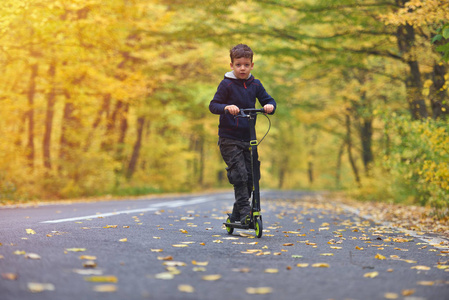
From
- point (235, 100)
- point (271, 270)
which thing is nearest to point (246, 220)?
point (235, 100)

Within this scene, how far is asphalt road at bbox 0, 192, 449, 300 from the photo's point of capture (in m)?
3.28

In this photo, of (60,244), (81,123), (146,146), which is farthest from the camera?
(146,146)

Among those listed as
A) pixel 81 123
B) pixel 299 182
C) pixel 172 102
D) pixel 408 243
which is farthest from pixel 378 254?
pixel 299 182

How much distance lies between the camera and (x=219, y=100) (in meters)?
5.84

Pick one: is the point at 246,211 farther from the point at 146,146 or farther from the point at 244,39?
the point at 146,146

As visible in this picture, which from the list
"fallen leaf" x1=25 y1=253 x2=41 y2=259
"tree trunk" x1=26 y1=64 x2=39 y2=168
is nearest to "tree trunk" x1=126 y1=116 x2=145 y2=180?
"tree trunk" x1=26 y1=64 x2=39 y2=168

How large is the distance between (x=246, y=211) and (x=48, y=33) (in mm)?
10179

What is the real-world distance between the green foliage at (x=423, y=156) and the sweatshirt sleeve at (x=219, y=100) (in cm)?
435

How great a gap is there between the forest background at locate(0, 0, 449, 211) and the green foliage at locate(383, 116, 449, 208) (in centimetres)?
4

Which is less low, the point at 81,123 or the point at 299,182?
the point at 81,123

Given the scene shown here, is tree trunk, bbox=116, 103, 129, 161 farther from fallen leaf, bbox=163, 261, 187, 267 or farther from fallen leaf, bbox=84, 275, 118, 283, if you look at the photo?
fallen leaf, bbox=84, 275, 118, 283

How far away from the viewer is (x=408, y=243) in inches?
241

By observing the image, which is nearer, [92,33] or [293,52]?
[293,52]

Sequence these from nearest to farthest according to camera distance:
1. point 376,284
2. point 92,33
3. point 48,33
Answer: point 376,284 < point 48,33 < point 92,33
